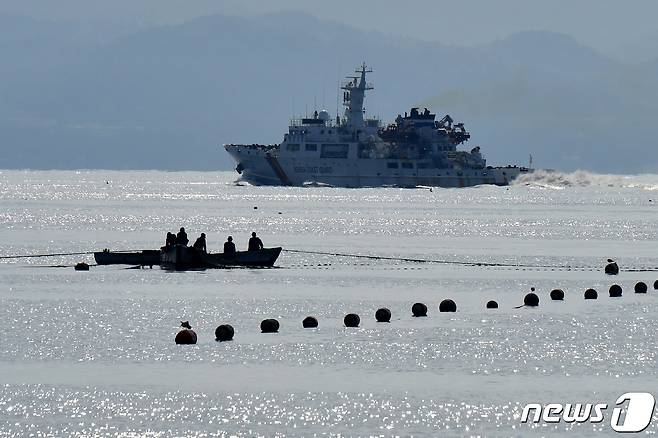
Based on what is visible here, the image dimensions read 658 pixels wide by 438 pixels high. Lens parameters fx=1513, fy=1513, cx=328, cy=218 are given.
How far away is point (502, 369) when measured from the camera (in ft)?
114

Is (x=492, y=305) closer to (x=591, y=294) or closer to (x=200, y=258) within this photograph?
(x=591, y=294)

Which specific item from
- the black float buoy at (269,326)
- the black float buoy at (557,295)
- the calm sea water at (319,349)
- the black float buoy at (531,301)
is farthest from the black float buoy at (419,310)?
the black float buoy at (557,295)

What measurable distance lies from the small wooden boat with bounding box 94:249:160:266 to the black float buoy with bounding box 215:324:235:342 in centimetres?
2513

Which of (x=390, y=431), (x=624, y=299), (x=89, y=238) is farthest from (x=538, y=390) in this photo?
(x=89, y=238)

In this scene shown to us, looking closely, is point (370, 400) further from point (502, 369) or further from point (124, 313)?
point (124, 313)

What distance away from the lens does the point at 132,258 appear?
216ft

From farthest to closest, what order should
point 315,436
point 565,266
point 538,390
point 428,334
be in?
point 565,266
point 428,334
point 538,390
point 315,436

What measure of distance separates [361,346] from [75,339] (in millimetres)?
7657

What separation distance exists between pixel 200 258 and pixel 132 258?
13.9 feet

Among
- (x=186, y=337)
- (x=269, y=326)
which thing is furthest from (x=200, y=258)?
(x=186, y=337)

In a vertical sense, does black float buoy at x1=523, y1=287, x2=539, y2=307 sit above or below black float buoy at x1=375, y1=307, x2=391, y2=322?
above

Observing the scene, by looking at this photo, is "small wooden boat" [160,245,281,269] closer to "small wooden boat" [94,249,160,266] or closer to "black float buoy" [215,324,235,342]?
"small wooden boat" [94,249,160,266]

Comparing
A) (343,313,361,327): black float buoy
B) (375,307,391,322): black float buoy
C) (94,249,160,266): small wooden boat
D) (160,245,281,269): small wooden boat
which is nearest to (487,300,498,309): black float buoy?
(375,307,391,322): black float buoy

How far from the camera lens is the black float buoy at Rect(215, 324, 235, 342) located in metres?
39.6
